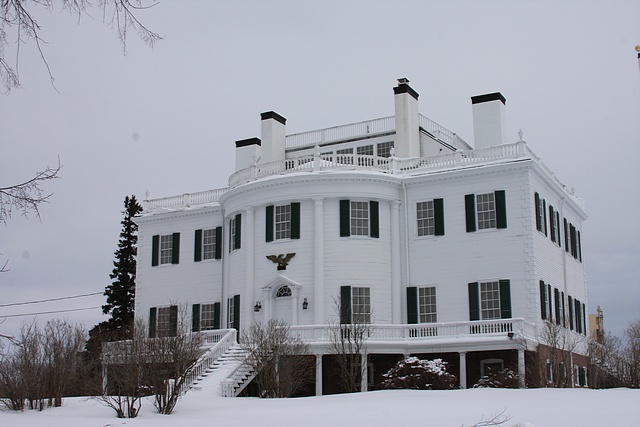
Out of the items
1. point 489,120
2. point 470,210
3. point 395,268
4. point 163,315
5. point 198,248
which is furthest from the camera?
point 198,248

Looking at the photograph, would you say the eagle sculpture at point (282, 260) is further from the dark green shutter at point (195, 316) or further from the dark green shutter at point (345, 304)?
the dark green shutter at point (195, 316)

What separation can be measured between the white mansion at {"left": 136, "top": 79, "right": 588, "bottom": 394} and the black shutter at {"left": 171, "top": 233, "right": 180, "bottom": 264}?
2048 millimetres

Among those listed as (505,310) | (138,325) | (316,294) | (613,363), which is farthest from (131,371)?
(613,363)

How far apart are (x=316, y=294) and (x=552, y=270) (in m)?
10.9

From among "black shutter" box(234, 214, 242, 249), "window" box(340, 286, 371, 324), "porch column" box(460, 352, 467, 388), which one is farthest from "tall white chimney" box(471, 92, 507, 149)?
"black shutter" box(234, 214, 242, 249)

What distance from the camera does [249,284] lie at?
37.2 metres

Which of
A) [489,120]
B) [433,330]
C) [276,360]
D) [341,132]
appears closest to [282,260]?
[433,330]

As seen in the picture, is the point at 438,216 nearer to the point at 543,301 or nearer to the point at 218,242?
the point at 543,301

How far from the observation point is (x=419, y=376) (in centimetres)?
2991

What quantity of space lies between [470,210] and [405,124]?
306 inches

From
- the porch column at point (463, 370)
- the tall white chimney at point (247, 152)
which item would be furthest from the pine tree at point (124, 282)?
the porch column at point (463, 370)

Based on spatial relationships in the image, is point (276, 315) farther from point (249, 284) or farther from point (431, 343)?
point (431, 343)

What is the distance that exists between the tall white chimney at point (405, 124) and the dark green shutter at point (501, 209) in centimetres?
709

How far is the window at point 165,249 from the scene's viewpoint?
43.2m
